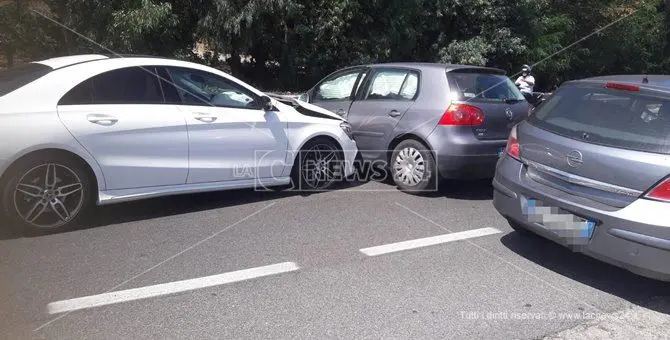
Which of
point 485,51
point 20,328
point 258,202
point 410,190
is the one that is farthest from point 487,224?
point 485,51

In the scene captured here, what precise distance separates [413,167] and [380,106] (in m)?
0.90

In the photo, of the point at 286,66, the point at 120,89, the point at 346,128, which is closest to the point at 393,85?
the point at 346,128

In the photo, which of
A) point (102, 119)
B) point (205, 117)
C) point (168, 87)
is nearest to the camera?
point (102, 119)

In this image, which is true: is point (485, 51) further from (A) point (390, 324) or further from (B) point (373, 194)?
(A) point (390, 324)

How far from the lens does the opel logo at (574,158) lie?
13.8 feet

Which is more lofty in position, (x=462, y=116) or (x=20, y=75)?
(x=20, y=75)

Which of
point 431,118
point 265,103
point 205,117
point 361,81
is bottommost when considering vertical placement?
point 431,118

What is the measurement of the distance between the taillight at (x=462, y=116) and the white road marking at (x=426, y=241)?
132cm

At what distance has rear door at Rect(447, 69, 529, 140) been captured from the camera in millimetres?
6418

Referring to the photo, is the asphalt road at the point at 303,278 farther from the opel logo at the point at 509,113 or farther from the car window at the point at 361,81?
the car window at the point at 361,81

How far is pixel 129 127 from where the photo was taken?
5.19 m

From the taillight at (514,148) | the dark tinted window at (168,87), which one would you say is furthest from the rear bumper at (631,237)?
the dark tinted window at (168,87)

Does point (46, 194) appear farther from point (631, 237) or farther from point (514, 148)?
point (631, 237)

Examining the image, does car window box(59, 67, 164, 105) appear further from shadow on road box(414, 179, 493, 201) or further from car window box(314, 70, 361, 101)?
shadow on road box(414, 179, 493, 201)
